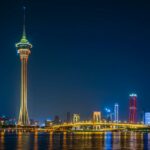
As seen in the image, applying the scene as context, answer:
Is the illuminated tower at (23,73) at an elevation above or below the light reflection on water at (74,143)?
above

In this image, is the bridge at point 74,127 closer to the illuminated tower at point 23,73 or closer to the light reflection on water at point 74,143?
the illuminated tower at point 23,73

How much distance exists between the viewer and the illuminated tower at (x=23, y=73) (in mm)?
117688

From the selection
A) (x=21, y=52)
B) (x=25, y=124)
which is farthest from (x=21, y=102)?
(x=21, y=52)

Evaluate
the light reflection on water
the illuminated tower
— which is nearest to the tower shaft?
the illuminated tower

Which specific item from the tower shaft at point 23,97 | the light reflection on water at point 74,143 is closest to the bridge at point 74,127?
the tower shaft at point 23,97

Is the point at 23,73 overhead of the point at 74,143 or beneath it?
overhead

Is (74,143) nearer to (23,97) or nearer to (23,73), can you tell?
(23,97)

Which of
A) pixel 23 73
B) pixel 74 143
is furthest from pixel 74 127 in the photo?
pixel 74 143

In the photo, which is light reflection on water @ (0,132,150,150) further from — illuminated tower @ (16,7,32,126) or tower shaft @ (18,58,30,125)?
illuminated tower @ (16,7,32,126)

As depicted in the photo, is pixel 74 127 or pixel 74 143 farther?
pixel 74 127

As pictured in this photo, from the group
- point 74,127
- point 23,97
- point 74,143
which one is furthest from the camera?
point 74,127

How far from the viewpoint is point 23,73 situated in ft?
417

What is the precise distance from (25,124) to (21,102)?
1055 centimetres

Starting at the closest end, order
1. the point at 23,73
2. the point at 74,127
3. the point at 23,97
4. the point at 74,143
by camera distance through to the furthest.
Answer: the point at 74,143 → the point at 23,97 → the point at 23,73 → the point at 74,127
